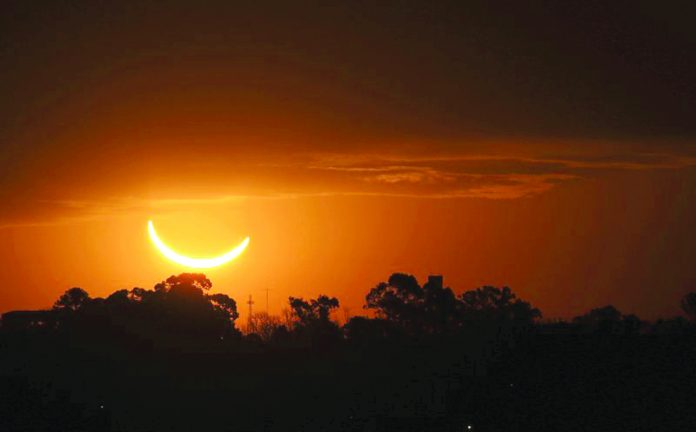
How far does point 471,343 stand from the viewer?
4183 inches

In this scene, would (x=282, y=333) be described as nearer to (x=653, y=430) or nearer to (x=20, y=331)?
(x=20, y=331)

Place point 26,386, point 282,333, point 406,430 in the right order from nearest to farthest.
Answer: point 406,430 < point 26,386 < point 282,333

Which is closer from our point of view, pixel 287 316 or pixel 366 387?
pixel 366 387

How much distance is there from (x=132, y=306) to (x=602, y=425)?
78652 millimetres

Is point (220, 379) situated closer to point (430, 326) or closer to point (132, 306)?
point (132, 306)

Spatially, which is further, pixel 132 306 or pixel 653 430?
pixel 132 306

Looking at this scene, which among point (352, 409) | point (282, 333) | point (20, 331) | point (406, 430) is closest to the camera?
point (406, 430)

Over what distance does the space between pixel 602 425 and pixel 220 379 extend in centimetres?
3731

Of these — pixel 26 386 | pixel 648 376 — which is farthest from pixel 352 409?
pixel 26 386

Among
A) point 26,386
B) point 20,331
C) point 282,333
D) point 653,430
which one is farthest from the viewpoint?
point 282,333

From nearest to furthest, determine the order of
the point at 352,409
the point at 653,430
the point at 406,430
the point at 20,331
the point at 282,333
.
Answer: the point at 653,430 < the point at 406,430 < the point at 352,409 < the point at 20,331 < the point at 282,333

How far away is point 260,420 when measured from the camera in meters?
92.0

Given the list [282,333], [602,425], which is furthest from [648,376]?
[282,333]

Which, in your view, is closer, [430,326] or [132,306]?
[132,306]
